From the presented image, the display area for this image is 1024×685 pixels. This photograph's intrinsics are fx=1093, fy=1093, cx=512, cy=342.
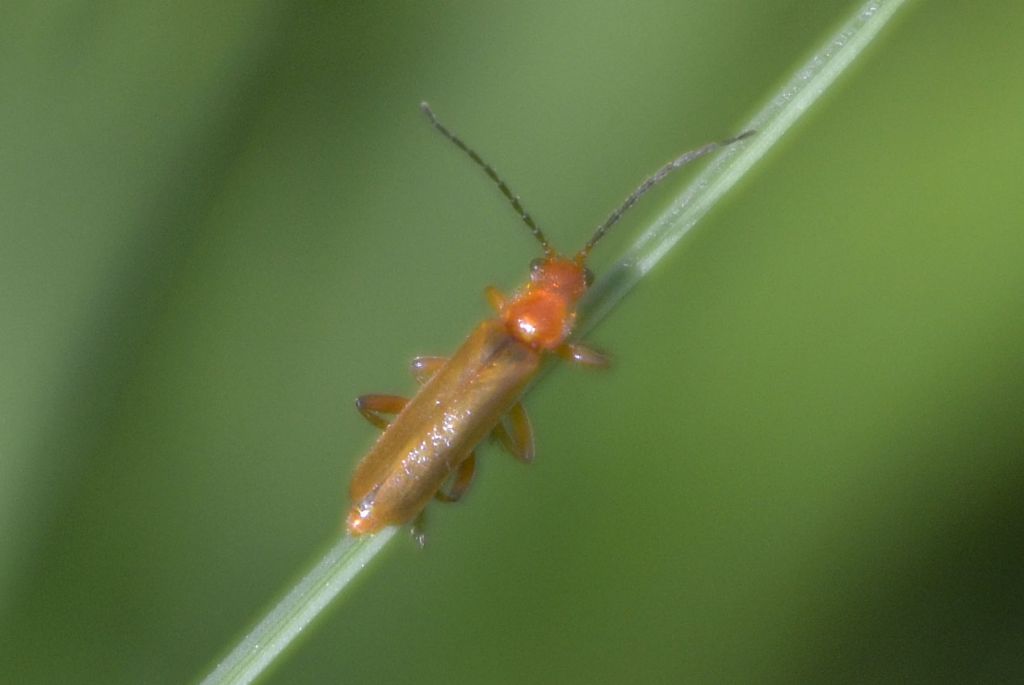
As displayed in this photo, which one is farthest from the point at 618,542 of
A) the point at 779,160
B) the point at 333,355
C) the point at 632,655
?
the point at 779,160

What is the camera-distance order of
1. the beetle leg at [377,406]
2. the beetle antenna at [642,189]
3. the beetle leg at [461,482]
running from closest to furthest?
1. the beetle antenna at [642,189]
2. the beetle leg at [461,482]
3. the beetle leg at [377,406]

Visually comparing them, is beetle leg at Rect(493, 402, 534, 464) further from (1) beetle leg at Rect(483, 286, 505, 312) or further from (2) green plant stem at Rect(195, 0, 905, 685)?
(2) green plant stem at Rect(195, 0, 905, 685)

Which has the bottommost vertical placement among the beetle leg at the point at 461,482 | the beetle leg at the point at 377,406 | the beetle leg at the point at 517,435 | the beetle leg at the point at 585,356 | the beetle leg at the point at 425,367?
the beetle leg at the point at 461,482

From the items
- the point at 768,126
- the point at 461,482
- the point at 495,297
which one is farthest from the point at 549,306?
the point at 768,126

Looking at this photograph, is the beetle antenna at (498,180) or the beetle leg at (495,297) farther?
the beetle leg at (495,297)

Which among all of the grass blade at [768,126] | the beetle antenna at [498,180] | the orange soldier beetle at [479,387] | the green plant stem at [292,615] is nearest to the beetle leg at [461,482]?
the orange soldier beetle at [479,387]

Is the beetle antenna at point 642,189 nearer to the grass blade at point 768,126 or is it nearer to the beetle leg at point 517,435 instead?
the beetle leg at point 517,435

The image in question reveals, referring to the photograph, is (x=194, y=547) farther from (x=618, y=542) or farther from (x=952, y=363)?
(x=952, y=363)
